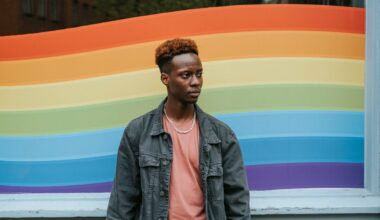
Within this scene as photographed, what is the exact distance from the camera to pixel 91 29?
4547mm

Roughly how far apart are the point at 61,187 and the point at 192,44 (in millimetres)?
1637

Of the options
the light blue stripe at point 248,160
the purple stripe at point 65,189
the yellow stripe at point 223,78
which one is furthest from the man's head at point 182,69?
the purple stripe at point 65,189

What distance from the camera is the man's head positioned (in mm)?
3492

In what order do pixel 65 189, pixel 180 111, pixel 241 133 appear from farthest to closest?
1. pixel 65 189
2. pixel 241 133
3. pixel 180 111

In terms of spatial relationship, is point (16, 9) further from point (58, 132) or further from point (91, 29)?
point (58, 132)

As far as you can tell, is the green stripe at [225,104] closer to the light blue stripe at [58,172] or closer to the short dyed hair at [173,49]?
the light blue stripe at [58,172]

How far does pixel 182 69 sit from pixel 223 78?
1.01 m

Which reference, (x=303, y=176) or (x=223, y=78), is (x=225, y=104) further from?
(x=303, y=176)

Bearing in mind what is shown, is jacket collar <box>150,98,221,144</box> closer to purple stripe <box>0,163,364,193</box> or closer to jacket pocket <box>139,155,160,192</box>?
jacket pocket <box>139,155,160,192</box>

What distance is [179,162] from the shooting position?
3.47 meters

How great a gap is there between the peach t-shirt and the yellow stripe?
1.04 meters

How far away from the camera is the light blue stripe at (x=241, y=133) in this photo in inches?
176

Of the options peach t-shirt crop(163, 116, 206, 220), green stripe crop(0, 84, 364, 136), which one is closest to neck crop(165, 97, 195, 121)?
peach t-shirt crop(163, 116, 206, 220)

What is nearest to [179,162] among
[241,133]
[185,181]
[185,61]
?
[185,181]
